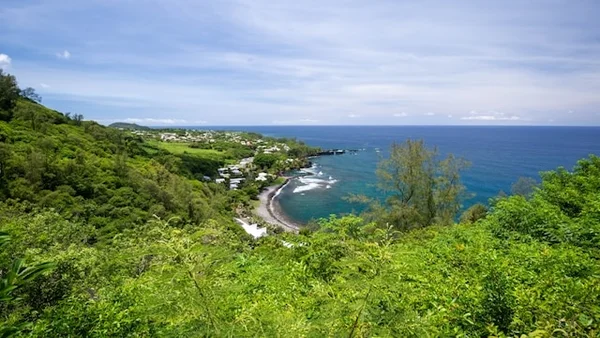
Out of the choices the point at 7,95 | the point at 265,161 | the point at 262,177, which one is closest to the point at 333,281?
the point at 7,95

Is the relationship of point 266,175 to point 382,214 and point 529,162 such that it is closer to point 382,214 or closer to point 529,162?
point 382,214

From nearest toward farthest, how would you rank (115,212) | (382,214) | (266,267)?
(266,267) < (382,214) < (115,212)

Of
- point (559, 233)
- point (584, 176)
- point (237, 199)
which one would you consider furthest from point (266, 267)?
point (237, 199)

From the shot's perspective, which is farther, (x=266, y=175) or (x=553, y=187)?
(x=266, y=175)

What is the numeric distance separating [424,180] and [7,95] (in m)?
58.7

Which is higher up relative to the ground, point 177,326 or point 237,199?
point 177,326

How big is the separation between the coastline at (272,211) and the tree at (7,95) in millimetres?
38812

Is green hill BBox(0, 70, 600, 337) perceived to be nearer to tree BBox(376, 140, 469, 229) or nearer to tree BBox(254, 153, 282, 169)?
tree BBox(376, 140, 469, 229)

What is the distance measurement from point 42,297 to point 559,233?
1249 centimetres

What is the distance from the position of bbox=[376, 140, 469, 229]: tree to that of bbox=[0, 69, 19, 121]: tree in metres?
52.7

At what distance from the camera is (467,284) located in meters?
5.39

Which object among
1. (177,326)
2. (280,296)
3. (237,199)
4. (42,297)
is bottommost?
(237,199)

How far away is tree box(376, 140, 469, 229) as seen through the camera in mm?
24609

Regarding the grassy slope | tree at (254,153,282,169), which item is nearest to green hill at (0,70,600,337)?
the grassy slope
